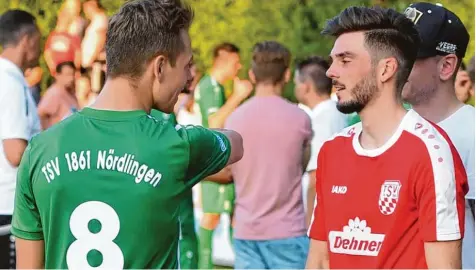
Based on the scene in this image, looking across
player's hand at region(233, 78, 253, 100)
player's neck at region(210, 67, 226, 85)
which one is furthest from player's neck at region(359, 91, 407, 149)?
player's neck at region(210, 67, 226, 85)

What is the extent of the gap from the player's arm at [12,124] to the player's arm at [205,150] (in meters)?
3.44

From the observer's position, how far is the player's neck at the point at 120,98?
3283 millimetres


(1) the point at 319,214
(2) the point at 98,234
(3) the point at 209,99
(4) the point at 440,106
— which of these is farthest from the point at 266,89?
(2) the point at 98,234

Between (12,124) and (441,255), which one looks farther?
(12,124)

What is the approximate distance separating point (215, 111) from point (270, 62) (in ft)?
6.38

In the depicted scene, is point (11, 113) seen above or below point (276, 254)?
above

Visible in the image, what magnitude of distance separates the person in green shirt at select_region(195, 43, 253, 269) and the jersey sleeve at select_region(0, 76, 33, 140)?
7.67 feet

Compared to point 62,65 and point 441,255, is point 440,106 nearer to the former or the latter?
point 441,255

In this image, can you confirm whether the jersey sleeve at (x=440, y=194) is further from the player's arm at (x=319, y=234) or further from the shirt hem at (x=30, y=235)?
the shirt hem at (x=30, y=235)

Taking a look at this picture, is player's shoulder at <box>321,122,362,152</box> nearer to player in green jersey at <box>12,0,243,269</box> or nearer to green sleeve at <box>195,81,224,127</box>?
player in green jersey at <box>12,0,243,269</box>

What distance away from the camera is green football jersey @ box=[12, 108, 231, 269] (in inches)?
127

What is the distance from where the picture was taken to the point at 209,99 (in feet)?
32.6

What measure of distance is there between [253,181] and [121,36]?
4408mm

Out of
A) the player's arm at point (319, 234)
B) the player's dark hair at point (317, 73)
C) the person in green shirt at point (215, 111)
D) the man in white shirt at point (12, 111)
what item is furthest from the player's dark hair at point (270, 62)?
the player's arm at point (319, 234)
